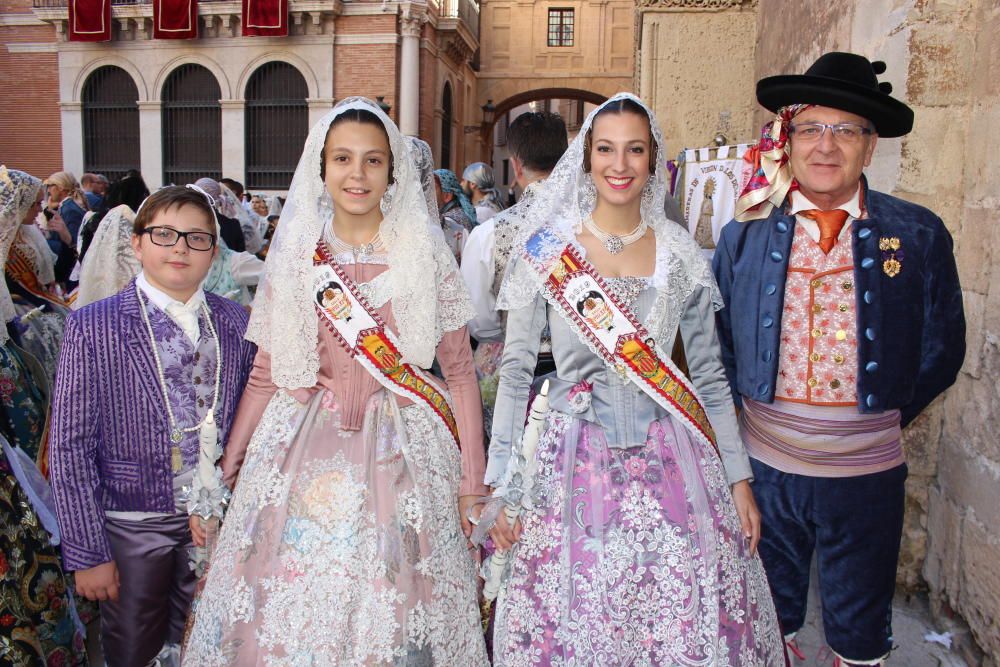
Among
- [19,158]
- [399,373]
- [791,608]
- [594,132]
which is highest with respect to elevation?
[19,158]

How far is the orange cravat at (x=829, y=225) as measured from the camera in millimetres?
2400

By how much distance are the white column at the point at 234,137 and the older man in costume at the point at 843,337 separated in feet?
56.5

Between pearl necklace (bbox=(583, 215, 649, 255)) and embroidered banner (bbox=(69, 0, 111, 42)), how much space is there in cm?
1929

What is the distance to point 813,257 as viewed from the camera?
2.42m

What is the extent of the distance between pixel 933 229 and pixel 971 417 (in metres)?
0.92

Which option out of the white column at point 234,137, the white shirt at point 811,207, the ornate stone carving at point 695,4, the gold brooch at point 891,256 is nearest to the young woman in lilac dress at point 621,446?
the white shirt at point 811,207

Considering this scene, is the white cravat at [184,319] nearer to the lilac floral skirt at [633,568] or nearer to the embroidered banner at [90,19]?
the lilac floral skirt at [633,568]

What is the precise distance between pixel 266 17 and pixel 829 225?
1724cm

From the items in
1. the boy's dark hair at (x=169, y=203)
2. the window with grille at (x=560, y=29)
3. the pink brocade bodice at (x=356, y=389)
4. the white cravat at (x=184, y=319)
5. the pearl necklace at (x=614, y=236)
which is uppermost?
the window with grille at (x=560, y=29)

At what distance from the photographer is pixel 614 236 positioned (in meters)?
2.36

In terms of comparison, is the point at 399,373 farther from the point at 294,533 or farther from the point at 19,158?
the point at 19,158

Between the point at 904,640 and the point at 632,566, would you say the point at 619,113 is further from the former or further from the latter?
the point at 904,640

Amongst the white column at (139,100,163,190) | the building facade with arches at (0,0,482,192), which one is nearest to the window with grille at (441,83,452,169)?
the building facade with arches at (0,0,482,192)

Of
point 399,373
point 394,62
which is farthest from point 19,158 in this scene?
point 399,373
